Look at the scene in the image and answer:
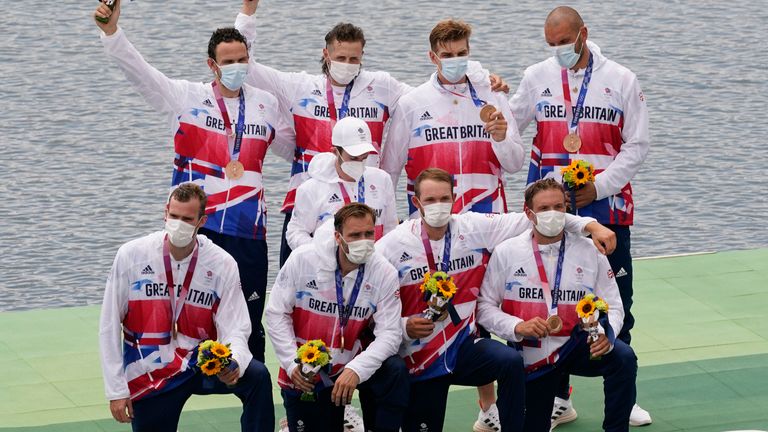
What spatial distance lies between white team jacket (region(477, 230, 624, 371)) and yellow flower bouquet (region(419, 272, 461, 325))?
36 centimetres

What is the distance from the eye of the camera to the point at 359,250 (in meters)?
10.3

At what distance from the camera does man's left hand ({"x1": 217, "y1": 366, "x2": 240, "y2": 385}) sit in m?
10.1

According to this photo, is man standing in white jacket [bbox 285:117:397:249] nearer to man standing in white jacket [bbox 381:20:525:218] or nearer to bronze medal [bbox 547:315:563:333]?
man standing in white jacket [bbox 381:20:525:218]

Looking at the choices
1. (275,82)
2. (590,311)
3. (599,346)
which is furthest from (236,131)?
(599,346)

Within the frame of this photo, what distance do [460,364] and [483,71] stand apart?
1.96 meters

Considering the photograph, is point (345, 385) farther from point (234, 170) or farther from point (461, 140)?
point (461, 140)

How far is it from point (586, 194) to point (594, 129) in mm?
429

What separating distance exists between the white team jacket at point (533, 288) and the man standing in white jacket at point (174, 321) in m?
1.43

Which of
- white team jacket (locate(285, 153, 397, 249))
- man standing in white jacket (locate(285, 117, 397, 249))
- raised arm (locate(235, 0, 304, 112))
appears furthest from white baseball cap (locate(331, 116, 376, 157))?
raised arm (locate(235, 0, 304, 112))

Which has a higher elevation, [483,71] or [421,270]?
[483,71]

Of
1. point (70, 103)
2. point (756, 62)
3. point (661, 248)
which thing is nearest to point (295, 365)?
point (661, 248)

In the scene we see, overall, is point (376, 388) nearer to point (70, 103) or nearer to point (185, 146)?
point (185, 146)

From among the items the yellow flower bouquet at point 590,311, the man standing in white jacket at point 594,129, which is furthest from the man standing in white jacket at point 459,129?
the yellow flower bouquet at point 590,311

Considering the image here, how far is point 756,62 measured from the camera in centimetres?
2247
